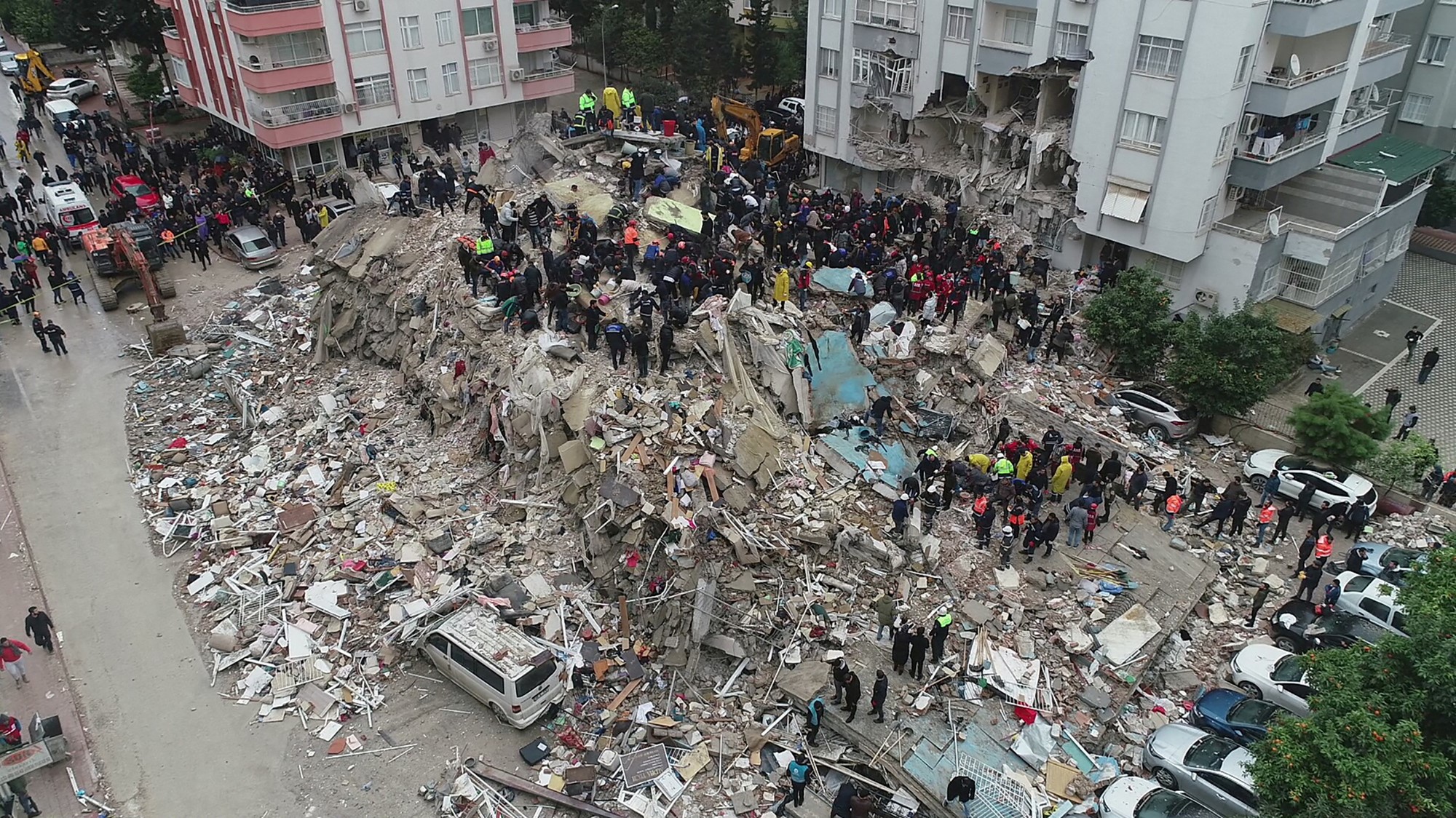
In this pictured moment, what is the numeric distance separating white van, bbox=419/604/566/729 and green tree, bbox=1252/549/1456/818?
1119 cm

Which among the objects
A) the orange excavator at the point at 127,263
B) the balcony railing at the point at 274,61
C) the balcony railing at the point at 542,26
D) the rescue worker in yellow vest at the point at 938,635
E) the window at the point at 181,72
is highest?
the balcony railing at the point at 542,26

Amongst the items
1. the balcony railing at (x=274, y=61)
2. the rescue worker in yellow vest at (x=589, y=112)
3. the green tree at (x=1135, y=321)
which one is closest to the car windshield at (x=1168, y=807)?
the green tree at (x=1135, y=321)

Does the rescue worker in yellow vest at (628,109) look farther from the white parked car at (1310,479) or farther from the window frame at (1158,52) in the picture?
the white parked car at (1310,479)

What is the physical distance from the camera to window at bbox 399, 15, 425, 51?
128ft

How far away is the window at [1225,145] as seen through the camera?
88.1ft

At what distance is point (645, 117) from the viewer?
33906 mm

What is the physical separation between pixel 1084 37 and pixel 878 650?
69.4 ft

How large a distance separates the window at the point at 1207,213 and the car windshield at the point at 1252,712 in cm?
1615

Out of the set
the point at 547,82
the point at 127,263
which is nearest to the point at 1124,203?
the point at 547,82

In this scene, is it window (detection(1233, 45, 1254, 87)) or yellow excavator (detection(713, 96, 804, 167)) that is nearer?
window (detection(1233, 45, 1254, 87))

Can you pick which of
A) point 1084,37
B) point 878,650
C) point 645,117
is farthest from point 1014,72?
point 878,650

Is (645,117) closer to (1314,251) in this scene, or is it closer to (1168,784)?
(1314,251)

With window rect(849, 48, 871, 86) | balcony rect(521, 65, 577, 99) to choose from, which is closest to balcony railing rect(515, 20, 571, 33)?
balcony rect(521, 65, 577, 99)

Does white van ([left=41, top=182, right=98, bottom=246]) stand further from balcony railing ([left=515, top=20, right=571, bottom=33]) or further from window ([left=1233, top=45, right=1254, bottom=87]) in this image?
window ([left=1233, top=45, right=1254, bottom=87])
